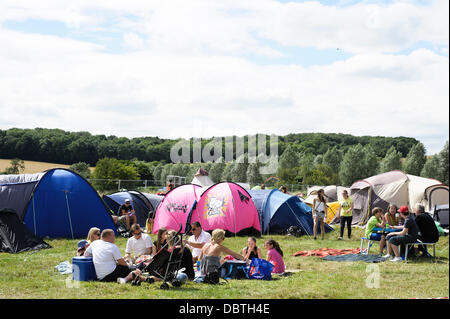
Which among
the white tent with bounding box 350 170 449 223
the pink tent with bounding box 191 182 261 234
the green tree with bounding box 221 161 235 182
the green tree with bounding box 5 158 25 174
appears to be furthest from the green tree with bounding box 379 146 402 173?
the pink tent with bounding box 191 182 261 234

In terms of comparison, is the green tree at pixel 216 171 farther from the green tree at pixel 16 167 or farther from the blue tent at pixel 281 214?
the blue tent at pixel 281 214

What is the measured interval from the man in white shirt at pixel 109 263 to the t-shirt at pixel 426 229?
5.72m

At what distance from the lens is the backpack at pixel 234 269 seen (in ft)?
26.6

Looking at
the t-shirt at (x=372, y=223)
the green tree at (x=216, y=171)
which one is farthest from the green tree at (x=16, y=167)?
the t-shirt at (x=372, y=223)

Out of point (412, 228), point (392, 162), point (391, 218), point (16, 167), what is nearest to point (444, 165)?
point (392, 162)

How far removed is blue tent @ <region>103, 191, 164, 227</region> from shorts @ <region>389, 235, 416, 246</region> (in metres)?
8.84

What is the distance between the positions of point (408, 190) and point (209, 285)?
41.0ft

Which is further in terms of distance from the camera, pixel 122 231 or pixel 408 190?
pixel 408 190

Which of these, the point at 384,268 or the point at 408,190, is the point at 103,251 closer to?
the point at 384,268

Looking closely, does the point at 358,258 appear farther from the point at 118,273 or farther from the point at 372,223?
the point at 118,273

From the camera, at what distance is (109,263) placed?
7.31 metres
